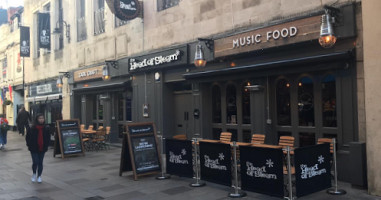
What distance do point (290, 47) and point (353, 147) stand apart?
3107mm

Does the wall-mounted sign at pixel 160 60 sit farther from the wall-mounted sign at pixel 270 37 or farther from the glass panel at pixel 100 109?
the glass panel at pixel 100 109

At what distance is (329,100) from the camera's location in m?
8.65

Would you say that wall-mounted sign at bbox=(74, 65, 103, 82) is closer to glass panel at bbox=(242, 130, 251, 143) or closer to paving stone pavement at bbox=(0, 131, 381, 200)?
paving stone pavement at bbox=(0, 131, 381, 200)

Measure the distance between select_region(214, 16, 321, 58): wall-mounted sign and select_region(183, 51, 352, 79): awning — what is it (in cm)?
50

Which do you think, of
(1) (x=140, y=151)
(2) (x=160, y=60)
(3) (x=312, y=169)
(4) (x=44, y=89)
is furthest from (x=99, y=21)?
(3) (x=312, y=169)

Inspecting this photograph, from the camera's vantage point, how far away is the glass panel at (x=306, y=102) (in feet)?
29.7

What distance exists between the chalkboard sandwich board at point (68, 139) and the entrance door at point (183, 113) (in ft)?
12.7

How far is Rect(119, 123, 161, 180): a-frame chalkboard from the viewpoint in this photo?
8930 millimetres

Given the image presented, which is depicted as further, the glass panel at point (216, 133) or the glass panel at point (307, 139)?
the glass panel at point (216, 133)

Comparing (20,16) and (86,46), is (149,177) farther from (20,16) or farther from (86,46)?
(20,16)

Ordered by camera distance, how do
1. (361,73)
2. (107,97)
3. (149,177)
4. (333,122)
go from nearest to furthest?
(361,73) → (333,122) → (149,177) → (107,97)

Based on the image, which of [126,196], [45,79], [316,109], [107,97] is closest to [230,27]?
[316,109]

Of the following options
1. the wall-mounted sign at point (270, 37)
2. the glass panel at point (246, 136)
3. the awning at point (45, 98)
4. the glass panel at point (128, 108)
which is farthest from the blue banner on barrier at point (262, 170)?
the awning at point (45, 98)

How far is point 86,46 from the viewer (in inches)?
739
